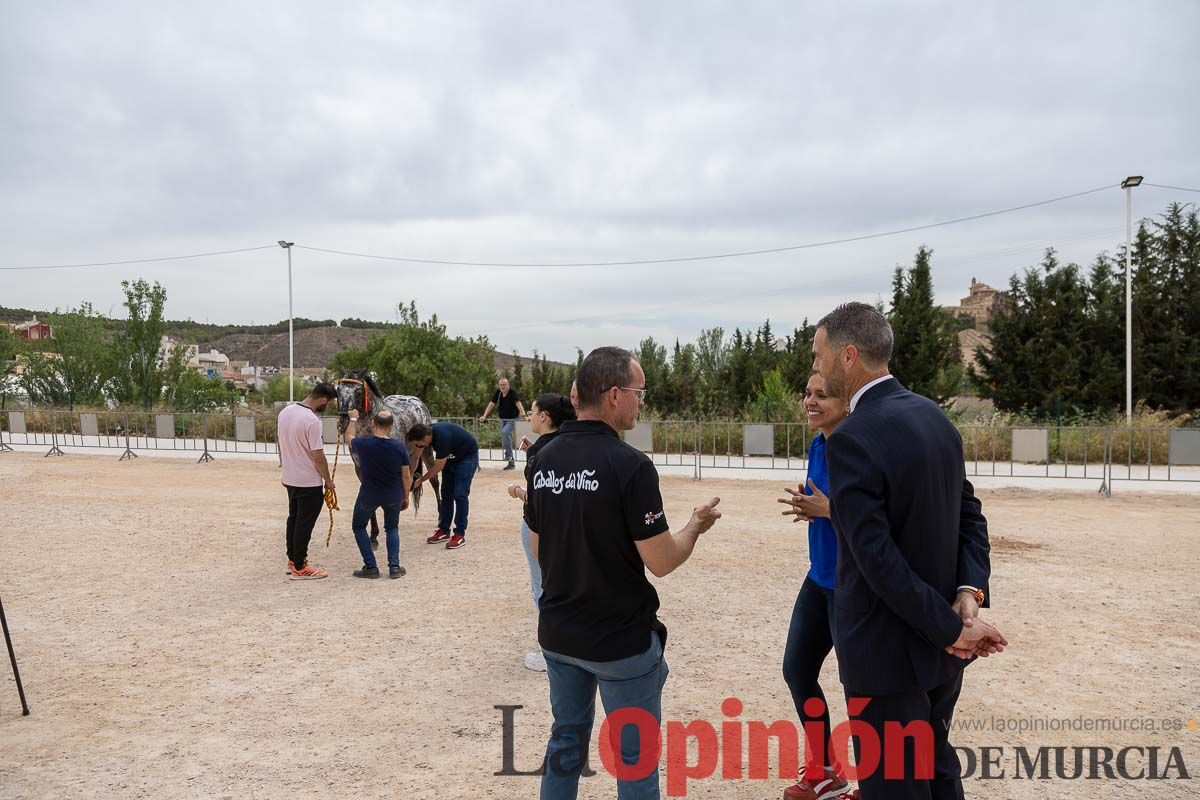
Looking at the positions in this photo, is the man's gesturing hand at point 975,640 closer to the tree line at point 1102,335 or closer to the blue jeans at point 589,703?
the blue jeans at point 589,703

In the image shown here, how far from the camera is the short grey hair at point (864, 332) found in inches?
97.5

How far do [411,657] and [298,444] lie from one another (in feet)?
8.96

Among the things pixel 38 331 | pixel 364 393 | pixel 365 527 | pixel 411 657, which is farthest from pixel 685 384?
pixel 38 331

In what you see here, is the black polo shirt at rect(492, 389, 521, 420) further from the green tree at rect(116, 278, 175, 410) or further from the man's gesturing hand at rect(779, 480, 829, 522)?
the green tree at rect(116, 278, 175, 410)

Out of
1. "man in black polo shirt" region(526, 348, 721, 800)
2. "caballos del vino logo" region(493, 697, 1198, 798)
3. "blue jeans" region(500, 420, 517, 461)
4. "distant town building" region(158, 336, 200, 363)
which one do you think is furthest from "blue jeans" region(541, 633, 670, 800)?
"distant town building" region(158, 336, 200, 363)

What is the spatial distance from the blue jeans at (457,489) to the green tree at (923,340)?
67.1 ft

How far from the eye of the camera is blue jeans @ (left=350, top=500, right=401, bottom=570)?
732 centimetres

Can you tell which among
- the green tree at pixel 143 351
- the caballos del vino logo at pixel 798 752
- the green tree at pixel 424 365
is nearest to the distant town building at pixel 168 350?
the green tree at pixel 143 351

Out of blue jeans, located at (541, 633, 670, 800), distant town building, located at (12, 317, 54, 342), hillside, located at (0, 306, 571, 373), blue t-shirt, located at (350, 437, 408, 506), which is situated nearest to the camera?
blue jeans, located at (541, 633, 670, 800)

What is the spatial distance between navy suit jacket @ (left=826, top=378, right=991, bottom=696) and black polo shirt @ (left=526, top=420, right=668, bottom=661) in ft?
2.10

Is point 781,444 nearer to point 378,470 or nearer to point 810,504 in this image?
point 378,470

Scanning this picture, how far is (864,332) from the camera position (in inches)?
98.4

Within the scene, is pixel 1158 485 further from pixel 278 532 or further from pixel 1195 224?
pixel 1195 224

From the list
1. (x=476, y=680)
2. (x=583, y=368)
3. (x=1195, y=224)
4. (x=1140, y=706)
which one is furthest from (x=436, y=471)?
(x=1195, y=224)
